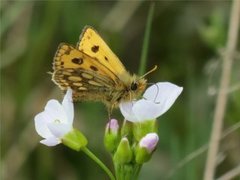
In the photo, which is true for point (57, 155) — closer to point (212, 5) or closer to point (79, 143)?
point (212, 5)

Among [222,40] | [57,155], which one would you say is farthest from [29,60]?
[222,40]

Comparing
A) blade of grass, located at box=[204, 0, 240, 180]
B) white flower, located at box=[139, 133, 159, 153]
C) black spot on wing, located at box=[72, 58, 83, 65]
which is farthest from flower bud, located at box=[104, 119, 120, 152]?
blade of grass, located at box=[204, 0, 240, 180]

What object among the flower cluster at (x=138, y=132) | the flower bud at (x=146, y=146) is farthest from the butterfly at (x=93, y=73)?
the flower bud at (x=146, y=146)

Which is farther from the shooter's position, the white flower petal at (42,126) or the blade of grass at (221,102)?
the blade of grass at (221,102)

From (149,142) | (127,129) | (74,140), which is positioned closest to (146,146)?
(149,142)

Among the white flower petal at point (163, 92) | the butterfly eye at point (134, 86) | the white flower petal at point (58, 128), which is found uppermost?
the butterfly eye at point (134, 86)

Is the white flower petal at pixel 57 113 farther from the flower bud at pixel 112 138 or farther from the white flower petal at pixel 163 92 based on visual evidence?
the white flower petal at pixel 163 92

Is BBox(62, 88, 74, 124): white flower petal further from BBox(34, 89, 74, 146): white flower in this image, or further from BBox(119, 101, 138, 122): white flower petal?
BBox(119, 101, 138, 122): white flower petal
